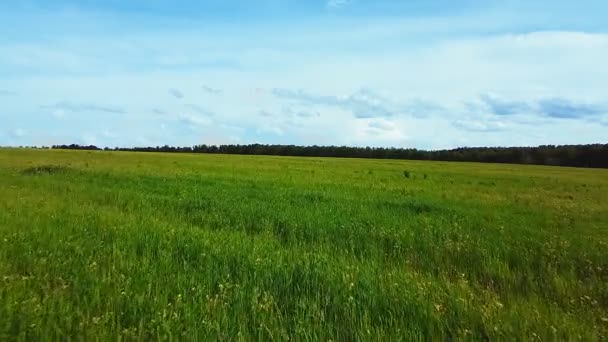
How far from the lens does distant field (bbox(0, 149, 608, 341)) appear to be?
16.0ft

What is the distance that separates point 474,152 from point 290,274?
12513cm

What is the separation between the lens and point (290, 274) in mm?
6566

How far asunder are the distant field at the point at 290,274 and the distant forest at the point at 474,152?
107788mm

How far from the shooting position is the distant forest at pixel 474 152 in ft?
352

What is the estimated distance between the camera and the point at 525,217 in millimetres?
14141

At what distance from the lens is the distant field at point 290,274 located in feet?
16.0

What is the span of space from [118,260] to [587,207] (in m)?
17.2

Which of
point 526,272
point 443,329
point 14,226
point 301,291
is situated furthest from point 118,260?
point 526,272

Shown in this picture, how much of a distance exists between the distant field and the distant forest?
107788 mm

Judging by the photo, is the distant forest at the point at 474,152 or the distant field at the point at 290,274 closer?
the distant field at the point at 290,274

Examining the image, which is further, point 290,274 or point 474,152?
point 474,152

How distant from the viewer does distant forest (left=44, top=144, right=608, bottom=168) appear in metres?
107

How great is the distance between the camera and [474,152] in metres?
123

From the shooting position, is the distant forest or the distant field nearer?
the distant field
